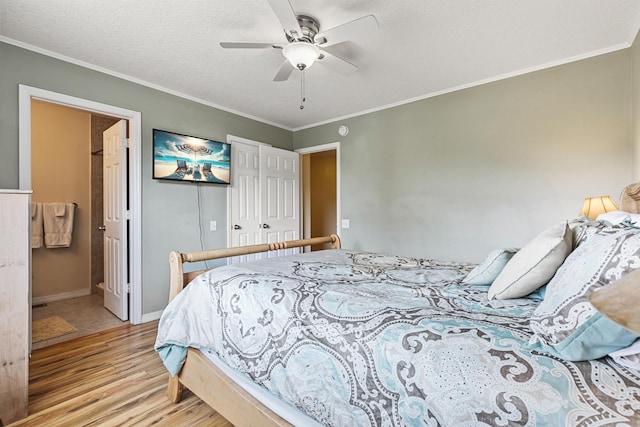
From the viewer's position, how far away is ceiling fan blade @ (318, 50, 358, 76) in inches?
84.1

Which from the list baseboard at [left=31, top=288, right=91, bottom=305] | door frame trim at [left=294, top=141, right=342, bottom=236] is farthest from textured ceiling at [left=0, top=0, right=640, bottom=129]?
baseboard at [left=31, top=288, right=91, bottom=305]

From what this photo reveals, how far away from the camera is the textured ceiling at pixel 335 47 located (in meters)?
1.86

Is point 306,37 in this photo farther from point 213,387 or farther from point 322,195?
point 322,195

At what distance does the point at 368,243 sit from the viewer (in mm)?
3803

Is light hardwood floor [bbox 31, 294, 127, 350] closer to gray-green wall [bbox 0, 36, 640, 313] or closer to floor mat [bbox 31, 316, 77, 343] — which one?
floor mat [bbox 31, 316, 77, 343]

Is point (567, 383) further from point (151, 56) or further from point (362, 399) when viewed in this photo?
point (151, 56)

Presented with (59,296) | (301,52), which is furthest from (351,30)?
(59,296)

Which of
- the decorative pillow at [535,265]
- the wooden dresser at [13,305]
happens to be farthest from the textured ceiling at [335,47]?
the decorative pillow at [535,265]

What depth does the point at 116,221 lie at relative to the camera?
3098 mm

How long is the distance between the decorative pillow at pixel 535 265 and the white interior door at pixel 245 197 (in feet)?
9.95

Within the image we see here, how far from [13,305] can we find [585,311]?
253 centimetres

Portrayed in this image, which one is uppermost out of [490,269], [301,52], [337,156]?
[301,52]

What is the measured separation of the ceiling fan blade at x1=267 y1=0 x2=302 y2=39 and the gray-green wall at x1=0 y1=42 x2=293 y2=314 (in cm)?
199

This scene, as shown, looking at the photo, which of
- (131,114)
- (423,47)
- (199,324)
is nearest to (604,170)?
(423,47)
